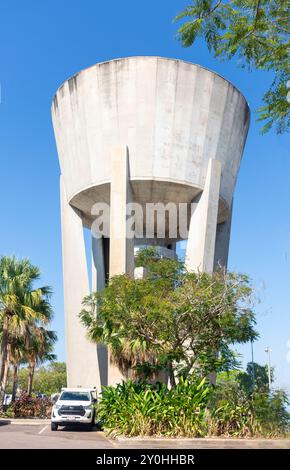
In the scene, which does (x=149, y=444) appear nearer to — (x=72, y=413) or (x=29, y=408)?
(x=72, y=413)

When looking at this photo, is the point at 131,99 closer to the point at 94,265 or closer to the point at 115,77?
the point at 115,77

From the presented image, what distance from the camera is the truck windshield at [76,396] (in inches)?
758

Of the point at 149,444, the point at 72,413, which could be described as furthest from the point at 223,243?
the point at 149,444

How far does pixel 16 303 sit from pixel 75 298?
3.35 m

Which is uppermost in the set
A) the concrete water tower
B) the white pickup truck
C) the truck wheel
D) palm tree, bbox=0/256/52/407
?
the concrete water tower

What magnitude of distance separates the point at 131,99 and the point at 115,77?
5.25 ft

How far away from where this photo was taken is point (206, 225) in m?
25.5

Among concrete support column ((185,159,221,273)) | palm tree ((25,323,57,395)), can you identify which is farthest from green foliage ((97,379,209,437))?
palm tree ((25,323,57,395))

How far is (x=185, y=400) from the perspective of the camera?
14867 millimetres

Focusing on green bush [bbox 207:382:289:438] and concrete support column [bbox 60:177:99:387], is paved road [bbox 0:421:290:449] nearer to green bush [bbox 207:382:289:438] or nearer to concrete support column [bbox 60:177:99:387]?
green bush [bbox 207:382:289:438]

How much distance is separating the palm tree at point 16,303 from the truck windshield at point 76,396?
7.79 m

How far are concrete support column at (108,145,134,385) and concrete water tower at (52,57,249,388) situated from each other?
0.05m

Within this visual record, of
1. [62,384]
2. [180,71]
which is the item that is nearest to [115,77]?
[180,71]

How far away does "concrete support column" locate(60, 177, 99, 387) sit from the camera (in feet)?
87.5
